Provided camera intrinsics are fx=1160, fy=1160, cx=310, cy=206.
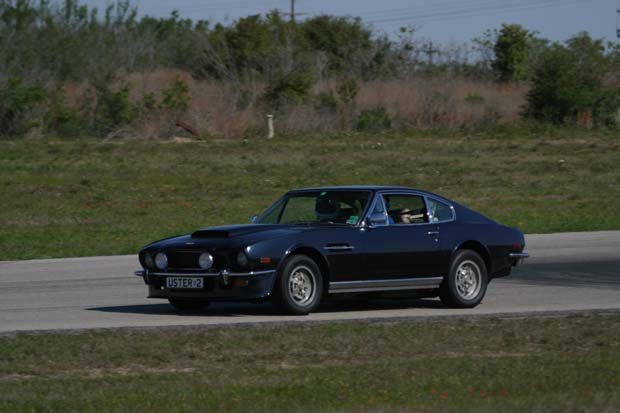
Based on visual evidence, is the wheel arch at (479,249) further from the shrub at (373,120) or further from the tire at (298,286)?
the shrub at (373,120)

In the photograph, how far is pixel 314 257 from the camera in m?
11.7

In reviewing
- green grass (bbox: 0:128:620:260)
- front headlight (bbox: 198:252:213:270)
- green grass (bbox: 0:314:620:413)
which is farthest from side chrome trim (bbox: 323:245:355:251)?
green grass (bbox: 0:128:620:260)

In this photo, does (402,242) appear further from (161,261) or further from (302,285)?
(161,261)

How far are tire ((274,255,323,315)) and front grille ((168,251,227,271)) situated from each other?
1.92ft

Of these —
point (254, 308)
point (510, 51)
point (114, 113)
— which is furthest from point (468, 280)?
point (510, 51)

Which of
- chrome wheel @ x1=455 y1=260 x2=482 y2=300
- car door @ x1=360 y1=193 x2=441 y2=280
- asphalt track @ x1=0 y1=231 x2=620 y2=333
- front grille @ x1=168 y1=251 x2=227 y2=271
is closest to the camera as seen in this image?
front grille @ x1=168 y1=251 x2=227 y2=271

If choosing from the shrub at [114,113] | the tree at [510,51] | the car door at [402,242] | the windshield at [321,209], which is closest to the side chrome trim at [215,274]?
the windshield at [321,209]

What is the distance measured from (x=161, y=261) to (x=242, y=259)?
98cm

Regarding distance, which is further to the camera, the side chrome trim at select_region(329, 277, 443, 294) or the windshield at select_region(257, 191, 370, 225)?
the windshield at select_region(257, 191, 370, 225)

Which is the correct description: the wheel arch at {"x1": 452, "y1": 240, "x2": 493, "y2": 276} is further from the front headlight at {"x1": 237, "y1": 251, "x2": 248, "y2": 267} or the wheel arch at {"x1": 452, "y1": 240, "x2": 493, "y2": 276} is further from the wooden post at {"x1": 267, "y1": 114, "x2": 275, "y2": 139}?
the wooden post at {"x1": 267, "y1": 114, "x2": 275, "y2": 139}

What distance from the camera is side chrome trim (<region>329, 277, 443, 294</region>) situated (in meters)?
11.9

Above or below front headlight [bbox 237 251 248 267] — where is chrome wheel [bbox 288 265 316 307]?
below

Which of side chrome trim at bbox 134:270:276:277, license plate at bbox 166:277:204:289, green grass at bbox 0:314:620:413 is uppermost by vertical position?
side chrome trim at bbox 134:270:276:277

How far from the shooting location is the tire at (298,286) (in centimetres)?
1138
